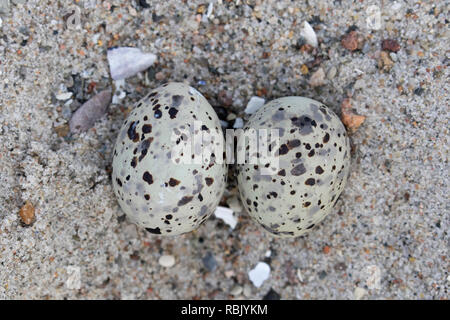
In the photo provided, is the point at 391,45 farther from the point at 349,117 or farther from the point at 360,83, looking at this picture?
the point at 349,117

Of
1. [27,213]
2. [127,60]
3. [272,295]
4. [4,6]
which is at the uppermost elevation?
[4,6]

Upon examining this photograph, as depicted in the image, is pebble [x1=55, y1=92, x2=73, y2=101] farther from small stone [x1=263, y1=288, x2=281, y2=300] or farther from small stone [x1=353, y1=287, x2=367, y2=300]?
small stone [x1=353, y1=287, x2=367, y2=300]

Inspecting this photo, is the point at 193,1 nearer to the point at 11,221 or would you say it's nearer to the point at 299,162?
the point at 299,162

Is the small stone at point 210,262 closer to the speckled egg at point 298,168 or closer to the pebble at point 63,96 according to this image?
the speckled egg at point 298,168

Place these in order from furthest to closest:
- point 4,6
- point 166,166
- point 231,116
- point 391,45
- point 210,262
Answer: point 210,262 → point 231,116 → point 391,45 → point 4,6 → point 166,166

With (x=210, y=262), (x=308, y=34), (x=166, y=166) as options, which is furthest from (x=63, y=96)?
(x=308, y=34)

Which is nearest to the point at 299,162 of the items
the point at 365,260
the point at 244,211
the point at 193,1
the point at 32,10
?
the point at 244,211
